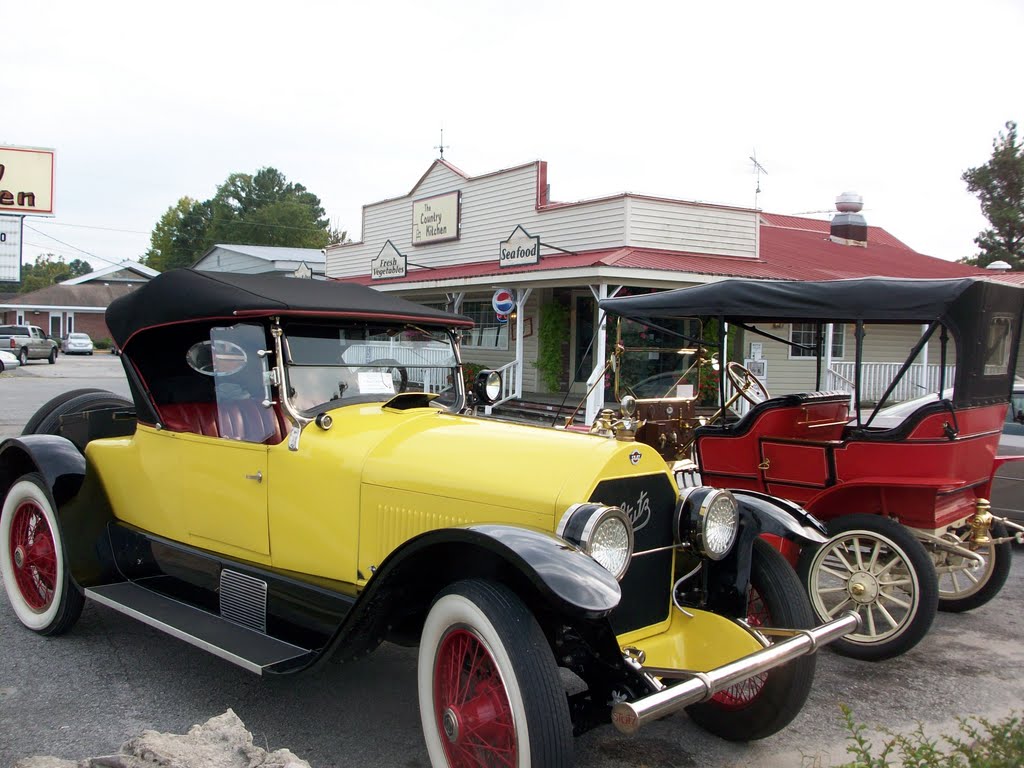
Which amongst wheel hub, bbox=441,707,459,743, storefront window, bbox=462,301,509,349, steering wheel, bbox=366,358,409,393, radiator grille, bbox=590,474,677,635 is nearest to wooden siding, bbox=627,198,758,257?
storefront window, bbox=462,301,509,349

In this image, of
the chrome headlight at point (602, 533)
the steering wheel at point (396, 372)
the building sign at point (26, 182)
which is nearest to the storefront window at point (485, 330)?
the steering wheel at point (396, 372)

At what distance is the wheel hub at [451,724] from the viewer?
2730 mm

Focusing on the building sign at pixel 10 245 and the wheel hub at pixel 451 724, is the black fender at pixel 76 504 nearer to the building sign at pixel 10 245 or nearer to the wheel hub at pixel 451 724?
the wheel hub at pixel 451 724

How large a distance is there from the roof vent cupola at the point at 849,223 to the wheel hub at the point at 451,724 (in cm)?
2236

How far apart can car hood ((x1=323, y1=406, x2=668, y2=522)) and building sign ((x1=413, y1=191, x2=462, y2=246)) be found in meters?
15.7

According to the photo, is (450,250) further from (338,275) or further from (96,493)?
(96,493)

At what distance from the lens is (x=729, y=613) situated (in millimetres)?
3375

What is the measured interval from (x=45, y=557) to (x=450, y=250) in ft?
50.0

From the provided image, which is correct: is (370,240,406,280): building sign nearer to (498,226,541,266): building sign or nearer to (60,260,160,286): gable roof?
(498,226,541,266): building sign

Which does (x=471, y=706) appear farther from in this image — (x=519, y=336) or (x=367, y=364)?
(x=519, y=336)

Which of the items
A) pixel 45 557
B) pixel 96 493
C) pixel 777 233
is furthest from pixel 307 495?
pixel 777 233

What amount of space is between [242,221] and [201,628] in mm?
72504

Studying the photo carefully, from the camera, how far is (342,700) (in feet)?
12.3

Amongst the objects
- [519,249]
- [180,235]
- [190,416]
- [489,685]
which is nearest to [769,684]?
[489,685]
